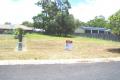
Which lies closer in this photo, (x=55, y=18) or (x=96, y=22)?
(x=55, y=18)

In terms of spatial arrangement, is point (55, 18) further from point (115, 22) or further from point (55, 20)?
point (115, 22)

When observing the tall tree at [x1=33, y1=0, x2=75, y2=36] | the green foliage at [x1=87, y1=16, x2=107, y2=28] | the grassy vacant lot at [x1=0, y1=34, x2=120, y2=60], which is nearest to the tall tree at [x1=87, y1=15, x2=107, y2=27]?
the green foliage at [x1=87, y1=16, x2=107, y2=28]

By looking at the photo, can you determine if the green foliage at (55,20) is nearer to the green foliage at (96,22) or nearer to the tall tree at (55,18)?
the tall tree at (55,18)

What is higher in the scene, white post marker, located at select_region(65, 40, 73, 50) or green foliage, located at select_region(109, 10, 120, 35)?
green foliage, located at select_region(109, 10, 120, 35)

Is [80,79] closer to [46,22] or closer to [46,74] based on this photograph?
[46,74]

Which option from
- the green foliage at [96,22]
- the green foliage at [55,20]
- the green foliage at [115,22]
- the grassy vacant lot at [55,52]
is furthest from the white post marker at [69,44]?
the green foliage at [96,22]

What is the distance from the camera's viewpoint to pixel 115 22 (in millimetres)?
31031

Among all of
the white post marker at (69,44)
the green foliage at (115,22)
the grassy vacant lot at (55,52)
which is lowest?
the grassy vacant lot at (55,52)

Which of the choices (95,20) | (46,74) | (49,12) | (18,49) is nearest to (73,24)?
(49,12)

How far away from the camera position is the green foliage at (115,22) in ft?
101

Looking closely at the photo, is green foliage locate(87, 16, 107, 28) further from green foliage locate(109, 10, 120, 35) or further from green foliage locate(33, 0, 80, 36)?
green foliage locate(109, 10, 120, 35)

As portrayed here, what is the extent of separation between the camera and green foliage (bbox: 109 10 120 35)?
101ft

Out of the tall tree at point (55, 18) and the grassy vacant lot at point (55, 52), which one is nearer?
the grassy vacant lot at point (55, 52)

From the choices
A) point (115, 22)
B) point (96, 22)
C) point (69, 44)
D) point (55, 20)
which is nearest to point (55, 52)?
point (69, 44)
